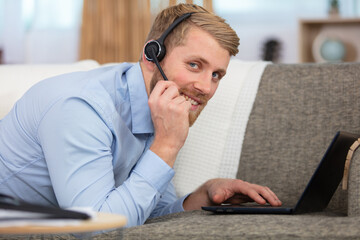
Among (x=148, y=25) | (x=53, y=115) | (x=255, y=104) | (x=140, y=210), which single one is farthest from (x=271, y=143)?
(x=148, y=25)

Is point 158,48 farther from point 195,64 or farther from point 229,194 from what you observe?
point 229,194

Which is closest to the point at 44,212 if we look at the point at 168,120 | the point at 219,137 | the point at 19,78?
the point at 168,120

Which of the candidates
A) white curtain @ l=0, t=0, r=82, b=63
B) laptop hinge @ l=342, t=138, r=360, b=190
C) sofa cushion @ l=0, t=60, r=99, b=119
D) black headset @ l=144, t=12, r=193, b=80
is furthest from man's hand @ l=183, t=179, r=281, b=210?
white curtain @ l=0, t=0, r=82, b=63

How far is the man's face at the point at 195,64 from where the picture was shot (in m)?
1.37

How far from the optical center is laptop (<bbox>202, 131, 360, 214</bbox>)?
51.3 inches

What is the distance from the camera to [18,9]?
13.3 feet

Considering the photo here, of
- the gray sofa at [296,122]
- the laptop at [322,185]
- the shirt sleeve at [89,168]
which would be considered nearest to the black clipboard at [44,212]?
the shirt sleeve at [89,168]

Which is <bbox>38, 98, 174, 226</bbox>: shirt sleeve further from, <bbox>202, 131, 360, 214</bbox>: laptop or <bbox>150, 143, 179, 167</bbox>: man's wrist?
<bbox>202, 131, 360, 214</bbox>: laptop

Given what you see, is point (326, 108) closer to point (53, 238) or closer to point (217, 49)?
point (217, 49)

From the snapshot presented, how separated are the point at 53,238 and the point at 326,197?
700mm

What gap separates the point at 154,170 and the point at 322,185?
43cm

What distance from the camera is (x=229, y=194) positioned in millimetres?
1474

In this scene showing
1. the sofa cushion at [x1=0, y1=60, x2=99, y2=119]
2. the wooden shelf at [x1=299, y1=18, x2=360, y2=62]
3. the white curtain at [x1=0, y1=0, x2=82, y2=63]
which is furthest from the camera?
the white curtain at [x1=0, y1=0, x2=82, y2=63]

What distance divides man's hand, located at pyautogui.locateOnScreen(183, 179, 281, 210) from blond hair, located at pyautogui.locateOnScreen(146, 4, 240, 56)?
1.09 ft
